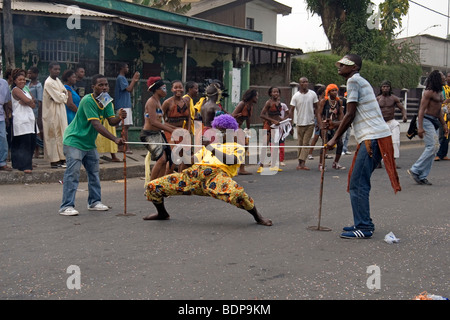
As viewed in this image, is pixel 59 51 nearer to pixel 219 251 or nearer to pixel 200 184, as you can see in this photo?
pixel 200 184

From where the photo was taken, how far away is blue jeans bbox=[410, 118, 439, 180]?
398 inches

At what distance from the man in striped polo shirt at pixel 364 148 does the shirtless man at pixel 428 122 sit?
4094 mm

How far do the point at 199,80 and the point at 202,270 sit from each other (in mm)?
14124

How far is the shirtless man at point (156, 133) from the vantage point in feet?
29.0

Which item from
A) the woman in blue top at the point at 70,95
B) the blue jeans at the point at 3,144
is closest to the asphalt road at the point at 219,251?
the blue jeans at the point at 3,144

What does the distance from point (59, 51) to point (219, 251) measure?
33.9 ft

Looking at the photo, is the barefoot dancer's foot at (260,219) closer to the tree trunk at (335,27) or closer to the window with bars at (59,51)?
the window with bars at (59,51)

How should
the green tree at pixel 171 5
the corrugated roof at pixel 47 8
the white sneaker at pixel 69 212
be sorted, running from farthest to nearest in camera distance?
the green tree at pixel 171 5, the corrugated roof at pixel 47 8, the white sneaker at pixel 69 212

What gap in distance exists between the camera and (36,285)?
15.3 feet

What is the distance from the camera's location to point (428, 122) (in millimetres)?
10523

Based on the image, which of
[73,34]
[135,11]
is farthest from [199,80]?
[73,34]

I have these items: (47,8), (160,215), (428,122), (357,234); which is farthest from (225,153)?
(47,8)

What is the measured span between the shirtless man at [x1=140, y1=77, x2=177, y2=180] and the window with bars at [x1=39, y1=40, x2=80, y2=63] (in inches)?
246

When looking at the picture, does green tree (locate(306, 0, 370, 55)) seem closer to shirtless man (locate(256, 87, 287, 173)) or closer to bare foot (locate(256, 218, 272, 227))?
shirtless man (locate(256, 87, 287, 173))
